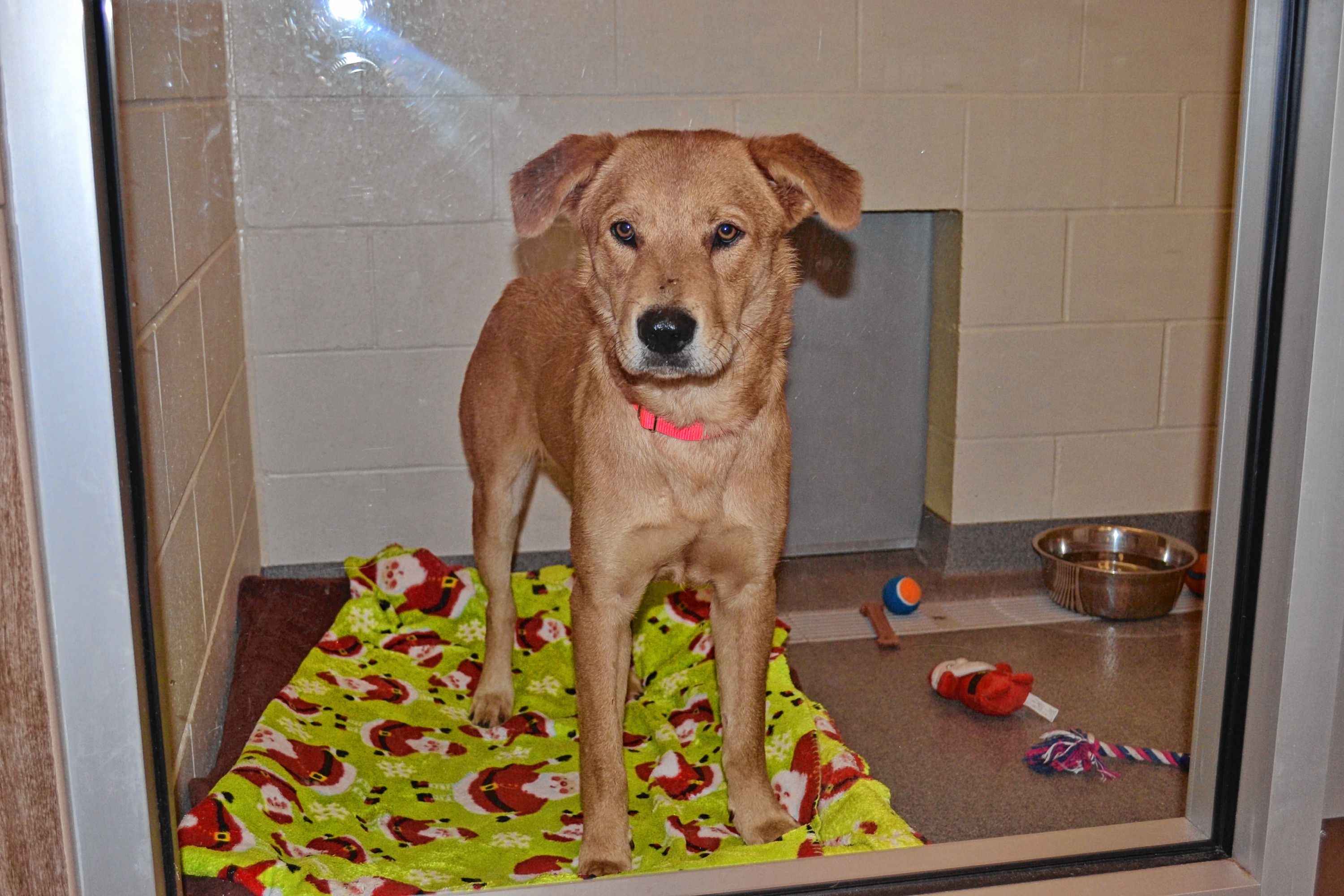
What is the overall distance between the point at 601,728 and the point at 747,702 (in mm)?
327

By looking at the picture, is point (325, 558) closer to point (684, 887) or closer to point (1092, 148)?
point (684, 887)

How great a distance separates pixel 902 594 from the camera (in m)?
3.32

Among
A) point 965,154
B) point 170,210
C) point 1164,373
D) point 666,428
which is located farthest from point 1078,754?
point 170,210

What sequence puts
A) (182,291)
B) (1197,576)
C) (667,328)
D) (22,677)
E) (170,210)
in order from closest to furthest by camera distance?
(22,677), (667,328), (170,210), (182,291), (1197,576)

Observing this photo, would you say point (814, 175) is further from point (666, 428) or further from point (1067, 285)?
point (1067, 285)

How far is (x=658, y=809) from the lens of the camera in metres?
2.48

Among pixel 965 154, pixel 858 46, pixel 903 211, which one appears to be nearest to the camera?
pixel 858 46

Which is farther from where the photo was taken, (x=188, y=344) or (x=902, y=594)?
(x=902, y=594)

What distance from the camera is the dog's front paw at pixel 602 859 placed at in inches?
86.0

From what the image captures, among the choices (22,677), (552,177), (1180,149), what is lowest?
(22,677)

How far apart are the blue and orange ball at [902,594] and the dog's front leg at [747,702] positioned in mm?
1015

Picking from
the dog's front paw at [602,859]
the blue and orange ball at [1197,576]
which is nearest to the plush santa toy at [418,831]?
the dog's front paw at [602,859]

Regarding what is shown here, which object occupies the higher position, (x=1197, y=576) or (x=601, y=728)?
(x=1197, y=576)

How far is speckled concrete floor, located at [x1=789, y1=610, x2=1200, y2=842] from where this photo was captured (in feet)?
7.66
